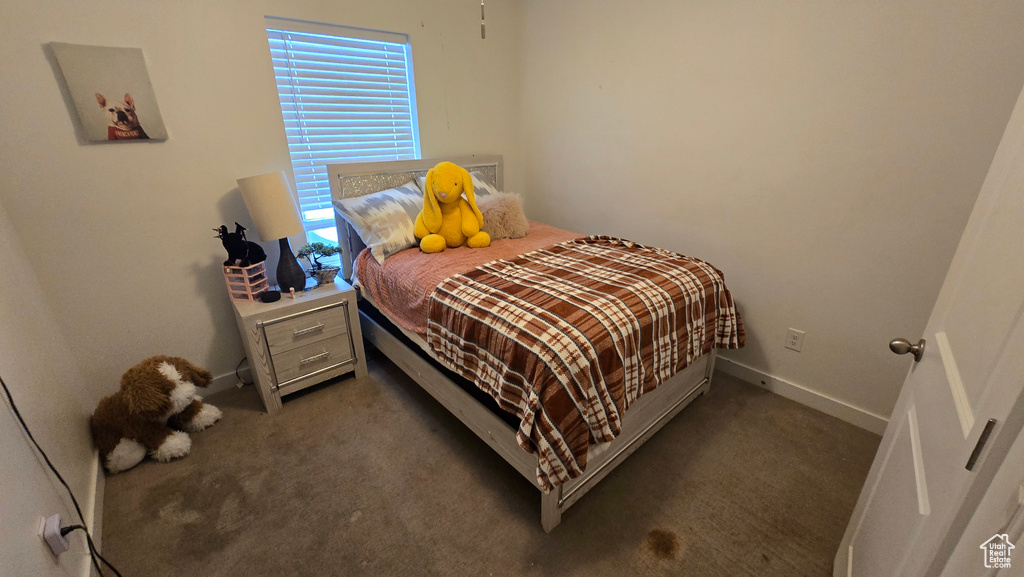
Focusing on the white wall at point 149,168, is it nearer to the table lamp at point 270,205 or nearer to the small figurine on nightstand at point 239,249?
the small figurine on nightstand at point 239,249

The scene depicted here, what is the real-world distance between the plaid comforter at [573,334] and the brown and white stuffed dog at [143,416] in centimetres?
116

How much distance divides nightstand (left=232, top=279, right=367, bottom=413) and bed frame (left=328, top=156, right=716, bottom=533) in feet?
0.82

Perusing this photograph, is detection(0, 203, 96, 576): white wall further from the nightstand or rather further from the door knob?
the door knob

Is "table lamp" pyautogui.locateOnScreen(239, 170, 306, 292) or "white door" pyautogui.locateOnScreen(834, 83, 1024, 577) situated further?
"table lamp" pyautogui.locateOnScreen(239, 170, 306, 292)

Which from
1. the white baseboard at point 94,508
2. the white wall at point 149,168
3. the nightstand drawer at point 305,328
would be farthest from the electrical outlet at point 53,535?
the nightstand drawer at point 305,328

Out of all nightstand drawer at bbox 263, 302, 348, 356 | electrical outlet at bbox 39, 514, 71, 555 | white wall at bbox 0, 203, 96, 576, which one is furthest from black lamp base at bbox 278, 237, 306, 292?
electrical outlet at bbox 39, 514, 71, 555

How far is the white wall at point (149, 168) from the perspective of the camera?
1622mm

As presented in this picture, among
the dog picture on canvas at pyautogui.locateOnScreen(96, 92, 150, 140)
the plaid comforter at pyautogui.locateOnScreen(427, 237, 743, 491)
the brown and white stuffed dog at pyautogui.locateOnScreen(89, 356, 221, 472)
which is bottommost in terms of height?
the brown and white stuffed dog at pyautogui.locateOnScreen(89, 356, 221, 472)

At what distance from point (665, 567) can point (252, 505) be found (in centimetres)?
155

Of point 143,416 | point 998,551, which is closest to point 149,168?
point 143,416

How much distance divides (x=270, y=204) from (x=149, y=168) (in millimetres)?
581

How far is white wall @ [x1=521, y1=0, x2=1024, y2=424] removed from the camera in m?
1.52

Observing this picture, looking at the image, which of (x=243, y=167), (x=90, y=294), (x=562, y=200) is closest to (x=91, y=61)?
(x=243, y=167)

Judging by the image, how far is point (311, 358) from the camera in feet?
7.03
